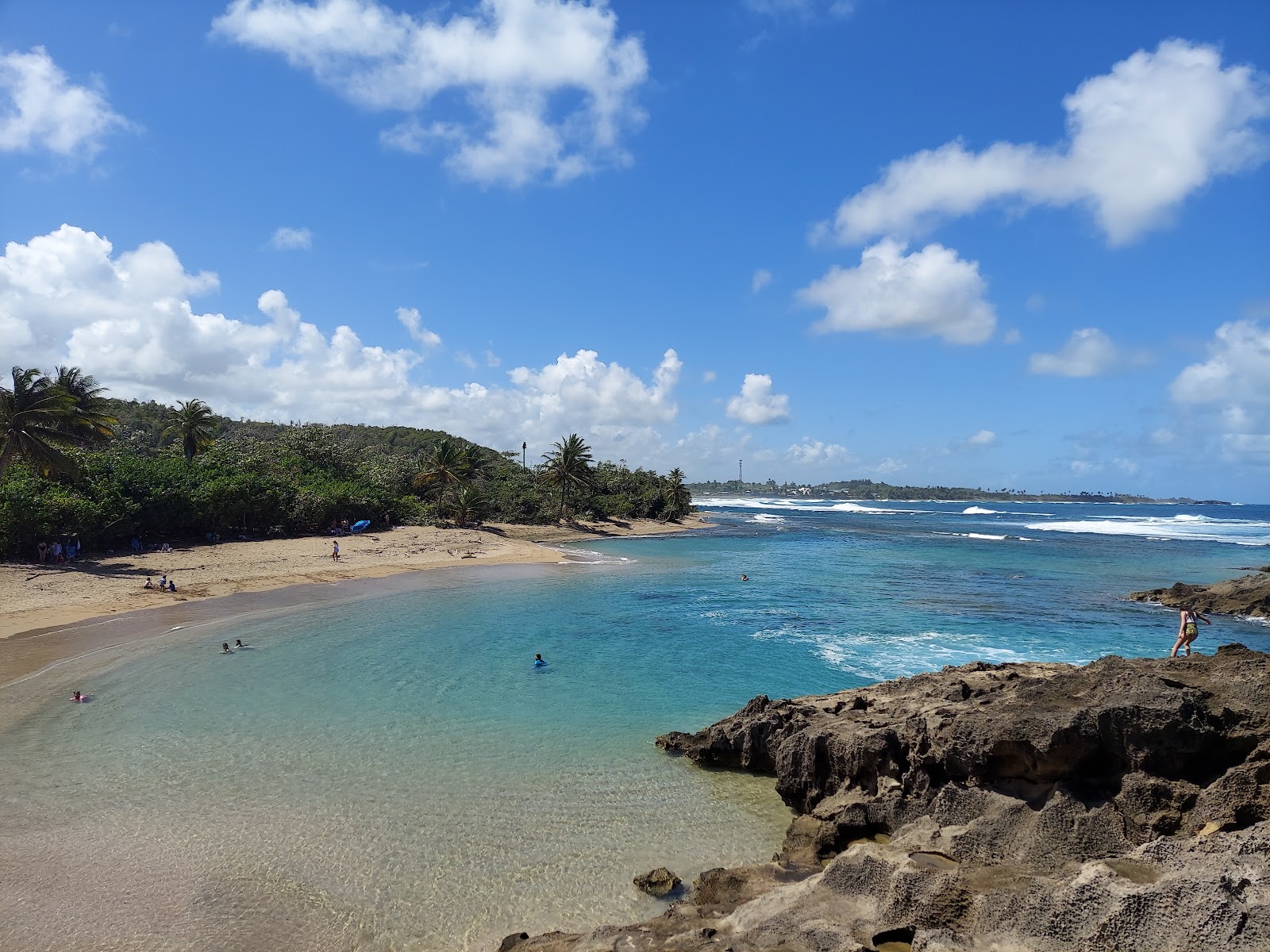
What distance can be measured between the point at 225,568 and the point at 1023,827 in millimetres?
35680

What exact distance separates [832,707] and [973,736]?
4190 millimetres

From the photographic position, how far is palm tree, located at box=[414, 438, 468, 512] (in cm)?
5594

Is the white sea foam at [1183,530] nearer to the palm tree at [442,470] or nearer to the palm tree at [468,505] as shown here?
the palm tree at [468,505]

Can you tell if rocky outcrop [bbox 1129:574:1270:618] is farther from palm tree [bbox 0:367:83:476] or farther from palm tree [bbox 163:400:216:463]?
palm tree [bbox 163:400:216:463]

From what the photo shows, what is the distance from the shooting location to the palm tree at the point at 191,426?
156ft

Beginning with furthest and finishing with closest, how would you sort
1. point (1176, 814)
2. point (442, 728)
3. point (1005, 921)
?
point (442, 728)
point (1176, 814)
point (1005, 921)

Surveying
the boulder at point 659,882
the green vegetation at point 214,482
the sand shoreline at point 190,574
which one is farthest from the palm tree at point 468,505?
the boulder at point 659,882

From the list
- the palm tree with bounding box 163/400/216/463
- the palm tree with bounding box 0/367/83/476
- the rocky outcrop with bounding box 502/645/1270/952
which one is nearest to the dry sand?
the palm tree with bounding box 0/367/83/476

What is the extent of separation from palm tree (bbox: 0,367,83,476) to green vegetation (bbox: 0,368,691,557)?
5 cm

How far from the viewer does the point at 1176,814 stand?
6.85 m

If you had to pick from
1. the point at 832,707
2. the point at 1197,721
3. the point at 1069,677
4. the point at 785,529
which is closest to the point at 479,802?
the point at 832,707

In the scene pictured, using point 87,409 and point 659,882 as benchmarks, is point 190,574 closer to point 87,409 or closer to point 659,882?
point 87,409

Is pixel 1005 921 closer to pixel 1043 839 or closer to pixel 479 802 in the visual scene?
pixel 1043 839

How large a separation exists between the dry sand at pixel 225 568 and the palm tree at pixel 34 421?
4946 millimetres
